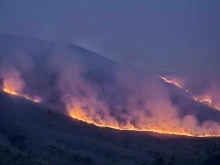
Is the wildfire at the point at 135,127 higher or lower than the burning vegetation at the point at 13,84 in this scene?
lower

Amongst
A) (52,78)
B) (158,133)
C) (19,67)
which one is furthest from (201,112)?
(19,67)

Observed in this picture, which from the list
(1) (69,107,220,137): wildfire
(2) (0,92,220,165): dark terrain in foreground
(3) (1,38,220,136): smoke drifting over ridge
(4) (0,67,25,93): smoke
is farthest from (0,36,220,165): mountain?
(1) (69,107,220,137): wildfire

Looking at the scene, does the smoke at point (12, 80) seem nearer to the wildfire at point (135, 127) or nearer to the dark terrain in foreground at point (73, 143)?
the dark terrain in foreground at point (73, 143)

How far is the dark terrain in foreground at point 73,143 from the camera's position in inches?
2206

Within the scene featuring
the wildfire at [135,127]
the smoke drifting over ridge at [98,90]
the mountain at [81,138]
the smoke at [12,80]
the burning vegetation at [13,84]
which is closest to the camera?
the mountain at [81,138]

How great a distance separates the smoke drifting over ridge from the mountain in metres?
0.43

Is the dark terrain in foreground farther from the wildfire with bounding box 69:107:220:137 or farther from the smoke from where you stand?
the smoke

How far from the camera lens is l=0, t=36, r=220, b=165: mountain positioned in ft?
186

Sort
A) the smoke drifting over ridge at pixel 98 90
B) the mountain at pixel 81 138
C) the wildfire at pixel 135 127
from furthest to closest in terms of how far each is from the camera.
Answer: the smoke drifting over ridge at pixel 98 90, the wildfire at pixel 135 127, the mountain at pixel 81 138

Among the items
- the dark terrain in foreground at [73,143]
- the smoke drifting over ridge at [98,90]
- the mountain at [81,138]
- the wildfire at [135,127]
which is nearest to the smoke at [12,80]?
the smoke drifting over ridge at [98,90]

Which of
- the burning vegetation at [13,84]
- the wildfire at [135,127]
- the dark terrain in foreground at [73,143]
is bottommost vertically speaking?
the dark terrain in foreground at [73,143]

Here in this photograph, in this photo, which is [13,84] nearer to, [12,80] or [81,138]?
[12,80]

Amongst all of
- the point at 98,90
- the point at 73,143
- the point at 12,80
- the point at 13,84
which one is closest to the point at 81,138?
the point at 73,143

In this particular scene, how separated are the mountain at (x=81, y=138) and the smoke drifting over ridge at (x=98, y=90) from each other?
0.43 m
